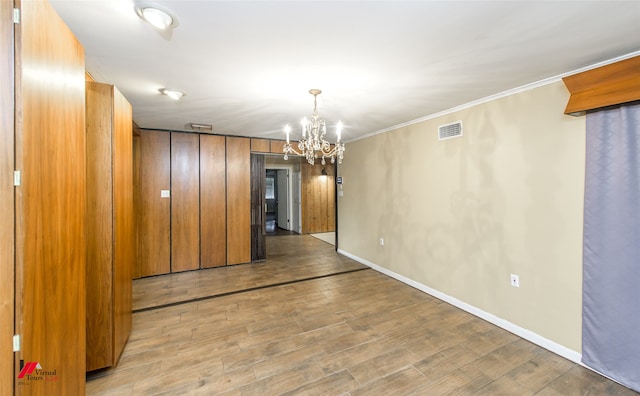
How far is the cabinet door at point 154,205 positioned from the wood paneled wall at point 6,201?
3.77 metres

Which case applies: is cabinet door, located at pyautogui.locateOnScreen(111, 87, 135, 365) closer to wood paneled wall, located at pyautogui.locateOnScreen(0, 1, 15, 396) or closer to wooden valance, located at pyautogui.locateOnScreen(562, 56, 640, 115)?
wood paneled wall, located at pyautogui.locateOnScreen(0, 1, 15, 396)

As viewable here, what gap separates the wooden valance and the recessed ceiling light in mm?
3041

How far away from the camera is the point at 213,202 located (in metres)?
4.75

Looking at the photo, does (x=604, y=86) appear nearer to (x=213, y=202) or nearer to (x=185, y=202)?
(x=213, y=202)

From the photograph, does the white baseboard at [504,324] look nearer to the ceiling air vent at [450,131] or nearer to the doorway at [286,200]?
the ceiling air vent at [450,131]

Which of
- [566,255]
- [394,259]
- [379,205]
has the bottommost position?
[394,259]

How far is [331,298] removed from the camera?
3.41 meters

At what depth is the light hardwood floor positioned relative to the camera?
6.31 ft

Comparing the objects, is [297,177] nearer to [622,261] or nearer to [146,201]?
[146,201]

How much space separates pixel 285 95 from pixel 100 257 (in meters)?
2.21

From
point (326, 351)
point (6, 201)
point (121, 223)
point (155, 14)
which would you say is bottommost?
point (326, 351)

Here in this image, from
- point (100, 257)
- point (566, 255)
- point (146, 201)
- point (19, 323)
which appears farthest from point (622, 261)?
point (146, 201)

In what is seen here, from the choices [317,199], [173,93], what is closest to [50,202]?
[173,93]

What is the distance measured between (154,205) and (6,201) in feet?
12.6
